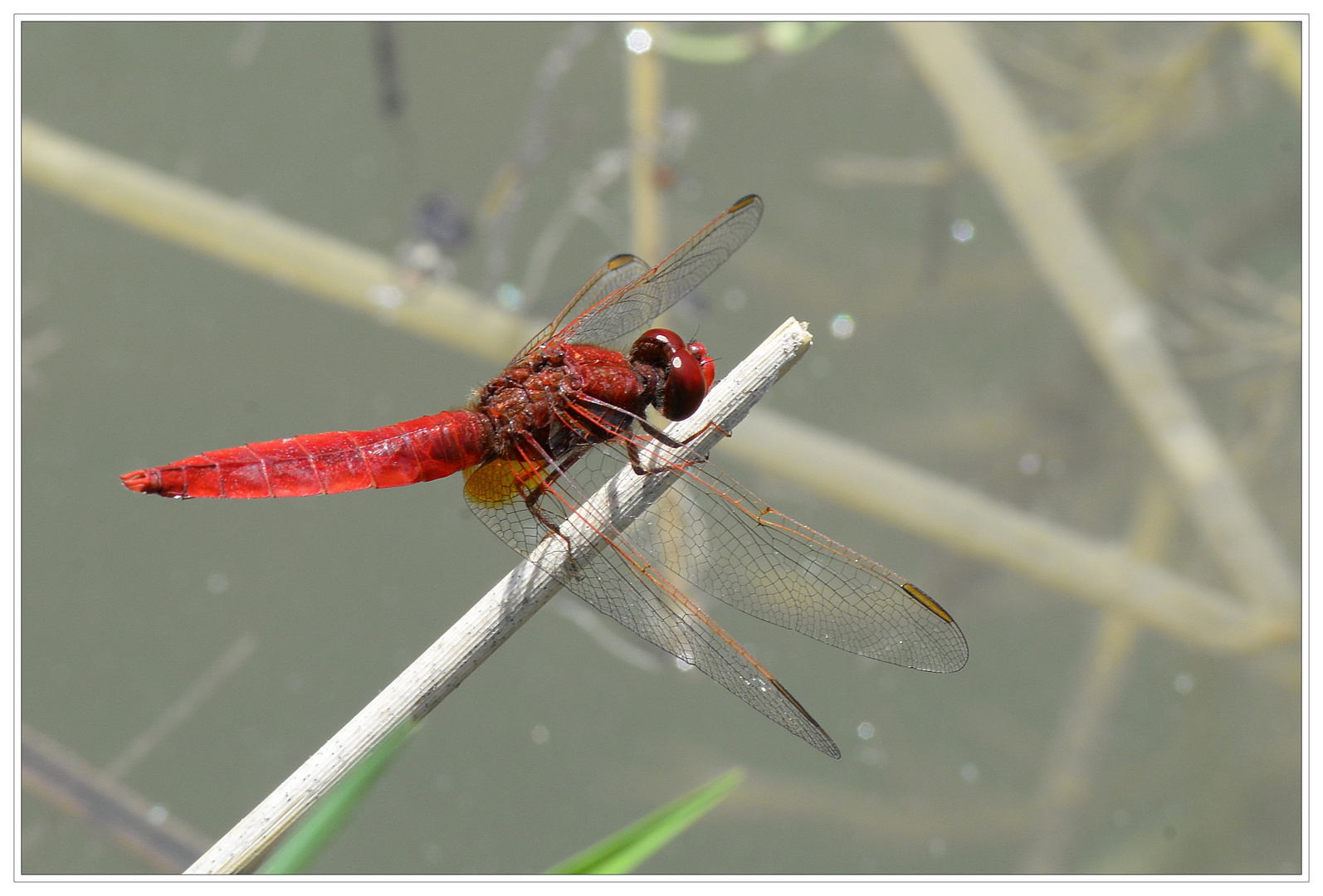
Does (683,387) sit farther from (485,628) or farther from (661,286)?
(485,628)

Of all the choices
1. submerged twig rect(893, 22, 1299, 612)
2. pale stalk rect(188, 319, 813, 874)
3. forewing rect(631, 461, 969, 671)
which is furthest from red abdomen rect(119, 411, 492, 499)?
submerged twig rect(893, 22, 1299, 612)

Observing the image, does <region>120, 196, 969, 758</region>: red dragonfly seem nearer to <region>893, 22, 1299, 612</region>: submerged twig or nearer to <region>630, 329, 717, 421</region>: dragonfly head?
<region>630, 329, 717, 421</region>: dragonfly head

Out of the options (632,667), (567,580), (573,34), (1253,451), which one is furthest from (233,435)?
(1253,451)

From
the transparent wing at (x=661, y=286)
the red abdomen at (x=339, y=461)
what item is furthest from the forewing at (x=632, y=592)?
the transparent wing at (x=661, y=286)

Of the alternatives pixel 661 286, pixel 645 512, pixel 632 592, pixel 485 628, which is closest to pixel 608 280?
pixel 661 286

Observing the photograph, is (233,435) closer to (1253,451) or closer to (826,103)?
(826,103)

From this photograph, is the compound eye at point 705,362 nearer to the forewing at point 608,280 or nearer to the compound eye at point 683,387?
the compound eye at point 683,387
